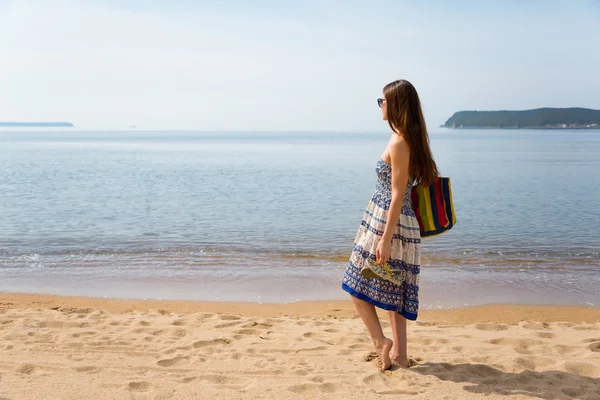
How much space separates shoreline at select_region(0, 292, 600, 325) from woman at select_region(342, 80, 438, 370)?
2.22 metres

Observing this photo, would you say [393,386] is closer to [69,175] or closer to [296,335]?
[296,335]

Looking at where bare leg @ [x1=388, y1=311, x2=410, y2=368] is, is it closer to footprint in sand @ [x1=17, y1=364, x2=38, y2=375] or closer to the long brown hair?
the long brown hair

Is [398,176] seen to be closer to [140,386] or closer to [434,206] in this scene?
[434,206]

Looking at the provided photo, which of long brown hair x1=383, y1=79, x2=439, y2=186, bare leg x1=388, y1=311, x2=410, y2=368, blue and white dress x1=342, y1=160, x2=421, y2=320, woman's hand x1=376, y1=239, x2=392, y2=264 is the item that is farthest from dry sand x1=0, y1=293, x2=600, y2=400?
long brown hair x1=383, y1=79, x2=439, y2=186

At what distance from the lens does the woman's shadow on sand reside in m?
4.08

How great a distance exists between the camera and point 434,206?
14.2 feet

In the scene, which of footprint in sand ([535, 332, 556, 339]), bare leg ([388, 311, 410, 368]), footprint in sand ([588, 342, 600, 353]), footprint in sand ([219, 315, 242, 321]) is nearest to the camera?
bare leg ([388, 311, 410, 368])

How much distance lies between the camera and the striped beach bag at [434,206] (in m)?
4.30

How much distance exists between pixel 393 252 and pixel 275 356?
4.55 feet

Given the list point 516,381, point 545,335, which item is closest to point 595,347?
point 545,335

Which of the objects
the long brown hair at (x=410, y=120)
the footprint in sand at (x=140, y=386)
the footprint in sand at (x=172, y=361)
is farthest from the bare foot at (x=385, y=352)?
the footprint in sand at (x=140, y=386)

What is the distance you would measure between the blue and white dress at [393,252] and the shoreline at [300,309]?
2299 mm

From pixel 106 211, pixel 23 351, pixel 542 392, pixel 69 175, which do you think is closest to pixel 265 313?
pixel 23 351

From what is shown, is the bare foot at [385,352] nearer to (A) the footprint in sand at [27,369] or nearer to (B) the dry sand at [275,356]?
(B) the dry sand at [275,356]
